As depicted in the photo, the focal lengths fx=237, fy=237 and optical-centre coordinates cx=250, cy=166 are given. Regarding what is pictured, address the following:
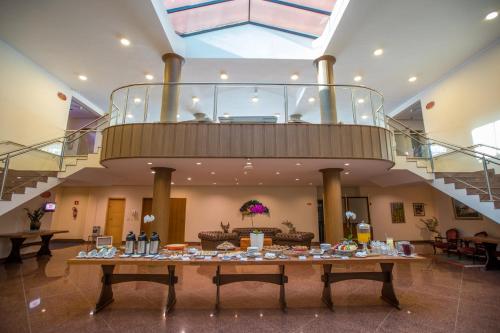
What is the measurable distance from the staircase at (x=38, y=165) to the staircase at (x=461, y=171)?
31.7 ft

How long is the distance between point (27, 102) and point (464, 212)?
16.6 meters

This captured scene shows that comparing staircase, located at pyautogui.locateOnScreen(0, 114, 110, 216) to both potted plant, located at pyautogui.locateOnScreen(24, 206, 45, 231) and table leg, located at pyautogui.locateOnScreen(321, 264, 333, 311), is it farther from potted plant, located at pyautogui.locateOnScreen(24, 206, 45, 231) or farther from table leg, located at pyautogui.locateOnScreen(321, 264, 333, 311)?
table leg, located at pyautogui.locateOnScreen(321, 264, 333, 311)

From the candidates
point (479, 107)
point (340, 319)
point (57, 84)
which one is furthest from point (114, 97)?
point (479, 107)

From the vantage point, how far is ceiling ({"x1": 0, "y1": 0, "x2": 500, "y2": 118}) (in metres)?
6.28

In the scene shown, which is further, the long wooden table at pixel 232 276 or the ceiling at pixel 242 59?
the ceiling at pixel 242 59

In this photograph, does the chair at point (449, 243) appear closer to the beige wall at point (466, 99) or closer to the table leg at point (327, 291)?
the beige wall at point (466, 99)

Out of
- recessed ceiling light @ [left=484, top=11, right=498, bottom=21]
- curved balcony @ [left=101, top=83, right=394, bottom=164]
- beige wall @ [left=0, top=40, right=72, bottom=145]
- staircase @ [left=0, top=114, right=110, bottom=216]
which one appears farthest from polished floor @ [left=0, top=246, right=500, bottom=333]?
recessed ceiling light @ [left=484, top=11, right=498, bottom=21]

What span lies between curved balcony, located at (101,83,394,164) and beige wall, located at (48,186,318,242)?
19.6 ft

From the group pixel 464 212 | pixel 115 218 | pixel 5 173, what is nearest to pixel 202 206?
pixel 115 218

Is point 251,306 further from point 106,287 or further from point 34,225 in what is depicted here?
point 34,225

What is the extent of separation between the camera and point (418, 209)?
1186 cm

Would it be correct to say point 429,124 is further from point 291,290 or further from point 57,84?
point 57,84

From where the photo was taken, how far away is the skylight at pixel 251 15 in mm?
7586

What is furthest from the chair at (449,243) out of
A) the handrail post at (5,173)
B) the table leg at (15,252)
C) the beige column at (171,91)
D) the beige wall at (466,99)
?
the table leg at (15,252)
